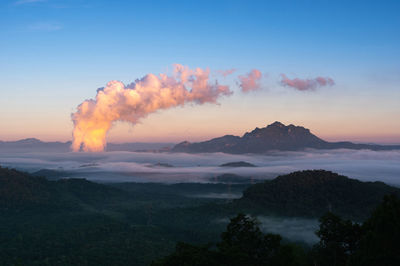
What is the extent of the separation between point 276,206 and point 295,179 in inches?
889

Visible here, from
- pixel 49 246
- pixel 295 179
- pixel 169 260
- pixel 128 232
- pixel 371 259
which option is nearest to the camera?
pixel 371 259

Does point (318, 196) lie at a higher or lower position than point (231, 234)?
lower

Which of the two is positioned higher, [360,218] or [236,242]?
[236,242]

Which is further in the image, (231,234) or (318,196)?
(318,196)

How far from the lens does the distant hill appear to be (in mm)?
169750

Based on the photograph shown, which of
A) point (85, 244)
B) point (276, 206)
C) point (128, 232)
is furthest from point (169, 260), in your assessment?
point (276, 206)

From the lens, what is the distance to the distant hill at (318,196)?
557ft

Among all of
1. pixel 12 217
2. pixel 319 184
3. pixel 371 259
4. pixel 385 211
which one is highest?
pixel 385 211

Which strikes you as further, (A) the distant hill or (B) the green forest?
(A) the distant hill

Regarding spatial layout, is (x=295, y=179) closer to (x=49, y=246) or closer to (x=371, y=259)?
(x=49, y=246)

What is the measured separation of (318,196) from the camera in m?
186

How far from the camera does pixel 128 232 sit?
495 ft

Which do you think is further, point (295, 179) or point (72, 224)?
point (295, 179)

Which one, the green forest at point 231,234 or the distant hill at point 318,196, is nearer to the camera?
the green forest at point 231,234
